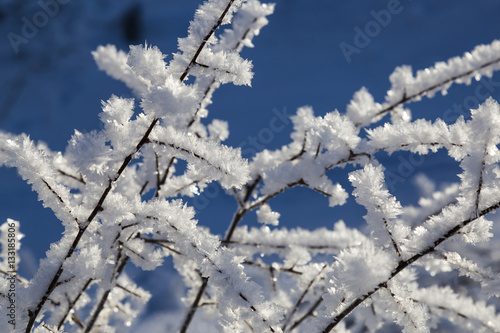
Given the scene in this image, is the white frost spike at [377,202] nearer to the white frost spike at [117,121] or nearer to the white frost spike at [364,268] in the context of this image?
the white frost spike at [364,268]

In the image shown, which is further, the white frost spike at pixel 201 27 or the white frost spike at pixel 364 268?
the white frost spike at pixel 201 27

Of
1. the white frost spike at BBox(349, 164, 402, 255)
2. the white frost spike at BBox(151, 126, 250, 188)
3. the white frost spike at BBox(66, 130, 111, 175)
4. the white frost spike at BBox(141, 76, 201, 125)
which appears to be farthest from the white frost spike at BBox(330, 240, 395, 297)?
the white frost spike at BBox(66, 130, 111, 175)

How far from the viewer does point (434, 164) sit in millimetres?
3418

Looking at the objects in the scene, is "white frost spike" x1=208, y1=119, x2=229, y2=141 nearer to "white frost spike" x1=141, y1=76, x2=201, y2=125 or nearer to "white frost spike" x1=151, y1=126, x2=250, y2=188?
"white frost spike" x1=151, y1=126, x2=250, y2=188

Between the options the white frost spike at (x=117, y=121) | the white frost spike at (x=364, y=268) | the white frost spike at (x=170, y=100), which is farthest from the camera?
the white frost spike at (x=117, y=121)

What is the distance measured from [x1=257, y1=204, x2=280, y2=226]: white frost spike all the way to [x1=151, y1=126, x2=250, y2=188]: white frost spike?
927mm

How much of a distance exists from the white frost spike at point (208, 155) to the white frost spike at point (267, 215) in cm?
93

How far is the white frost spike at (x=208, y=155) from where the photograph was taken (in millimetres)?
778

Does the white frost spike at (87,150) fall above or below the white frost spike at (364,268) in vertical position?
above

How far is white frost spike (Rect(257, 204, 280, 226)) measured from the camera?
1702mm

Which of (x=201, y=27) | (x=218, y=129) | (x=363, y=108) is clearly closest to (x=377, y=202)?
(x=201, y=27)

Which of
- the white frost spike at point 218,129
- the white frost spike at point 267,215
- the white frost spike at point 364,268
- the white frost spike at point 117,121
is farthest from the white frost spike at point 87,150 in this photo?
the white frost spike at point 218,129

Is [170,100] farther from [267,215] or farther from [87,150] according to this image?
[267,215]

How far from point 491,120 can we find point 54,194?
98 cm
